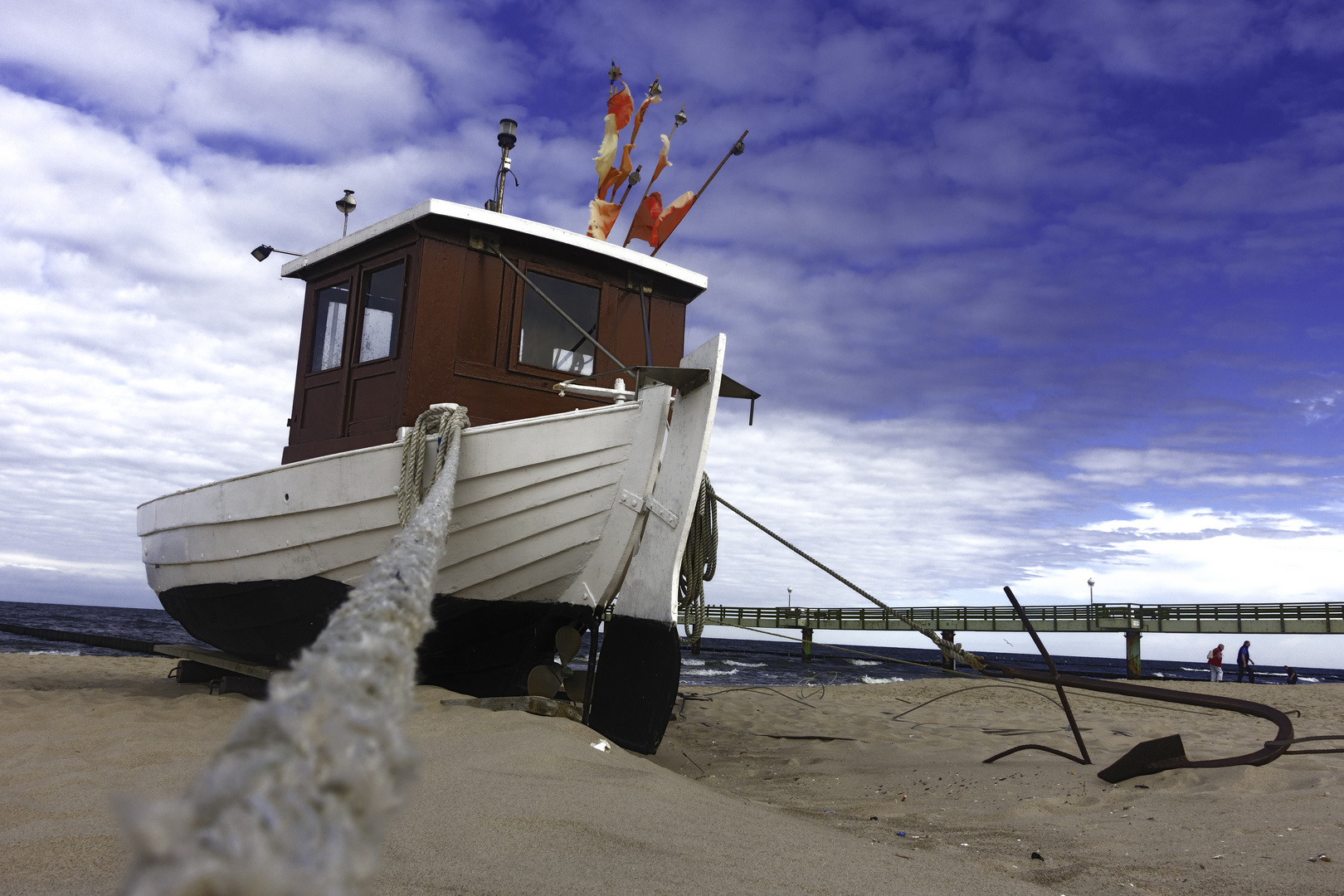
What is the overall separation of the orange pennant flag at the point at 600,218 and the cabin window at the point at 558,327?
1.91 ft

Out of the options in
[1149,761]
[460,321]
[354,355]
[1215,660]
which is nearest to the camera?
[1149,761]

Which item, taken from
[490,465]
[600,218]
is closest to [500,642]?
[490,465]

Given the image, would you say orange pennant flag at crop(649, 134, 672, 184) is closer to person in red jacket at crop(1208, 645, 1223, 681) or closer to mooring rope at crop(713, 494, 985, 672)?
mooring rope at crop(713, 494, 985, 672)

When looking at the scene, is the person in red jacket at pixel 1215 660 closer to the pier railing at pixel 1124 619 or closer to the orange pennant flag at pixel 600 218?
the pier railing at pixel 1124 619

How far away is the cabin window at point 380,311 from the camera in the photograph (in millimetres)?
5613

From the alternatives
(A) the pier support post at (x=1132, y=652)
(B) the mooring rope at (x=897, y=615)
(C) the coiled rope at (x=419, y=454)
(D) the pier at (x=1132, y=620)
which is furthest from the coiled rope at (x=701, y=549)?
(A) the pier support post at (x=1132, y=652)

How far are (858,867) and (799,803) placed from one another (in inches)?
70.3

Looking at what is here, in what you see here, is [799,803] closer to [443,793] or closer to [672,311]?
[443,793]

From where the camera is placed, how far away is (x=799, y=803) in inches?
166

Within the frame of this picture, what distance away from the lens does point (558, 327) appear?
19.1 feet

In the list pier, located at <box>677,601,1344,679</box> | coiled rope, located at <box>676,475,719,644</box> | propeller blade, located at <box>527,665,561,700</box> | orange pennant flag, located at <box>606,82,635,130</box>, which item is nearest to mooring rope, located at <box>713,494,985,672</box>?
coiled rope, located at <box>676,475,719,644</box>

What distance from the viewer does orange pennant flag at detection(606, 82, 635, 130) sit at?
6.15 m

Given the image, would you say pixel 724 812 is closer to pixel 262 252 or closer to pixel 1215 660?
pixel 262 252

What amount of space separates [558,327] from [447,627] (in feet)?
7.22
